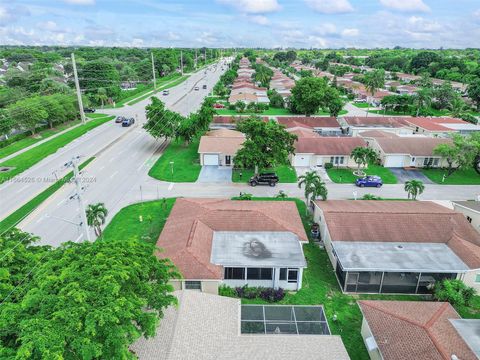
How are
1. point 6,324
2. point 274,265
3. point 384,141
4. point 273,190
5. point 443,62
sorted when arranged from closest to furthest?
point 6,324, point 274,265, point 273,190, point 384,141, point 443,62

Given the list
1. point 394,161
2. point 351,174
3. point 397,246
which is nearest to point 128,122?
point 351,174

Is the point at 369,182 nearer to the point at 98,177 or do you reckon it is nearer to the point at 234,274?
the point at 234,274

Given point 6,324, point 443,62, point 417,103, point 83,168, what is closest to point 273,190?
point 83,168

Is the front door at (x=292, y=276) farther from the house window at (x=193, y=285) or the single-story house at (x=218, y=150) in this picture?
the single-story house at (x=218, y=150)

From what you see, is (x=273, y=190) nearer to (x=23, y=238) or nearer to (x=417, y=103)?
(x=23, y=238)

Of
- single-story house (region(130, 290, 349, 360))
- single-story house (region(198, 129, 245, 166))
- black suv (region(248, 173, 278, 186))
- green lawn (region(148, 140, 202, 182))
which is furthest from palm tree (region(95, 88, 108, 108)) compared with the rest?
single-story house (region(130, 290, 349, 360))
